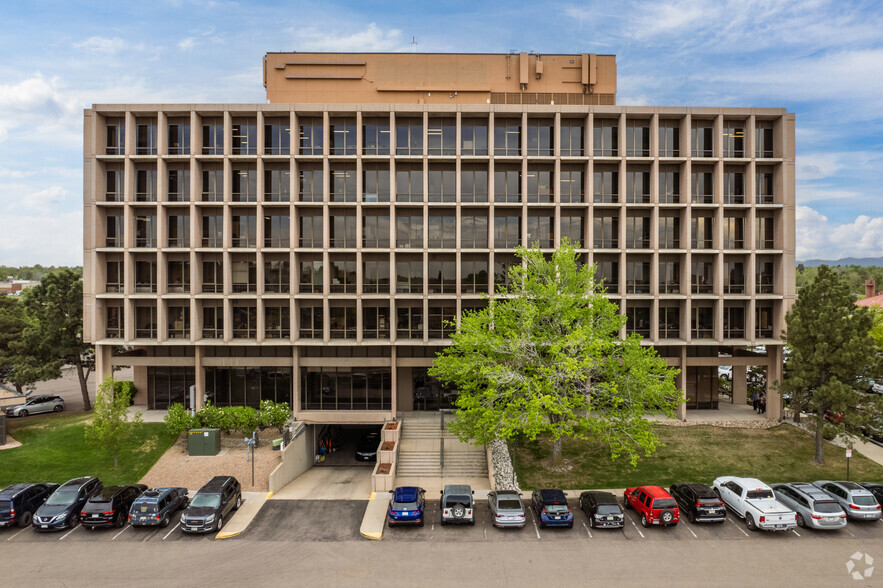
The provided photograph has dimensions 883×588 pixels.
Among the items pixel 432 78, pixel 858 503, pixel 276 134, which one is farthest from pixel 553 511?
pixel 432 78

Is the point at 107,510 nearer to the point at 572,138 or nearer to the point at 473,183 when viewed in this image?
the point at 473,183

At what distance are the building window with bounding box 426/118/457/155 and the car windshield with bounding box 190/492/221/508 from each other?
2578 cm

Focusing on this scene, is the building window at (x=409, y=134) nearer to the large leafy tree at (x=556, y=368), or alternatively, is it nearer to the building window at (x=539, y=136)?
the building window at (x=539, y=136)

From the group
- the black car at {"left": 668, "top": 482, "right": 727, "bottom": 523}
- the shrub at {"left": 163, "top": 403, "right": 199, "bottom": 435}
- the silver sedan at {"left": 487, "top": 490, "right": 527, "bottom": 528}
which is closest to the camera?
the silver sedan at {"left": 487, "top": 490, "right": 527, "bottom": 528}

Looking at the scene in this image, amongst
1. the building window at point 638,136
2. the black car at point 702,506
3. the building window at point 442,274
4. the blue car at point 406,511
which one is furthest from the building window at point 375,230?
the black car at point 702,506

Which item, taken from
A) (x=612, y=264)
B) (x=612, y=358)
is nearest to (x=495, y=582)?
(x=612, y=358)

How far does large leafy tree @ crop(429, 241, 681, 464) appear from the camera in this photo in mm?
24734

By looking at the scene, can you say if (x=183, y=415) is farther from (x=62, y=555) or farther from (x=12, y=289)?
(x=12, y=289)

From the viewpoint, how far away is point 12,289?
125500mm

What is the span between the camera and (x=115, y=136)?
36.4 metres

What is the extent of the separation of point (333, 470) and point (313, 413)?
14.4 ft

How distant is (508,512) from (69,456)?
1057 inches

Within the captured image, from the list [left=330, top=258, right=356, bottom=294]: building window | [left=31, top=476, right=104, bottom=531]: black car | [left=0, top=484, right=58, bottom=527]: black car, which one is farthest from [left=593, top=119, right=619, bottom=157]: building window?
[left=0, top=484, right=58, bottom=527]: black car

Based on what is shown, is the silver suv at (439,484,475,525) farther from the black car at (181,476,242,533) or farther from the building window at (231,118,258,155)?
the building window at (231,118,258,155)
